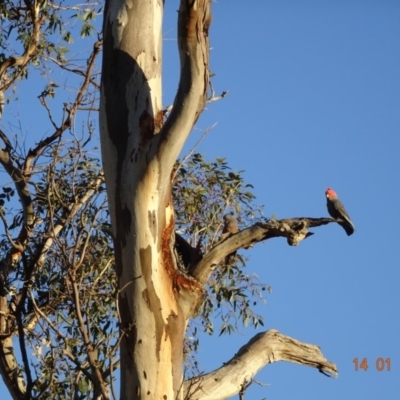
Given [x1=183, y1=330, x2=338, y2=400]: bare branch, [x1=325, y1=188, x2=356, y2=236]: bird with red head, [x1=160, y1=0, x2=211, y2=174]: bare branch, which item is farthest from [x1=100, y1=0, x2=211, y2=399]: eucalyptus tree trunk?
[x1=325, y1=188, x2=356, y2=236]: bird with red head

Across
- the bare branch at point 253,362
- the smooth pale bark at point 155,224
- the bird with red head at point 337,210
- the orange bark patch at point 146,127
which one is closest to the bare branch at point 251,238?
the smooth pale bark at point 155,224

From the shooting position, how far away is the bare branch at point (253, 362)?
16.9 ft

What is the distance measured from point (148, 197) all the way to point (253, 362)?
1.06 metres

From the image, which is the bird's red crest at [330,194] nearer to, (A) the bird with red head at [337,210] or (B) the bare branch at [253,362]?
(A) the bird with red head at [337,210]

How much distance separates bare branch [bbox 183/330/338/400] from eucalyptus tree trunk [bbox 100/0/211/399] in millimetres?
274

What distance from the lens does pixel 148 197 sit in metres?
4.99

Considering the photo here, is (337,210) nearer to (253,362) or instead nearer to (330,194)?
(330,194)

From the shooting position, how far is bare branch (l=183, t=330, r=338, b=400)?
516 centimetres

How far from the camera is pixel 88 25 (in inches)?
339

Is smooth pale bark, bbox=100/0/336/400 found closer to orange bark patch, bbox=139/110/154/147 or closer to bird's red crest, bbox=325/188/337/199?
orange bark patch, bbox=139/110/154/147

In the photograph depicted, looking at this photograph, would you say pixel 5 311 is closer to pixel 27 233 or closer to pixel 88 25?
pixel 27 233

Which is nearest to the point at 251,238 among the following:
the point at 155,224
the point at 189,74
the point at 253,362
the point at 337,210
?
the point at 155,224

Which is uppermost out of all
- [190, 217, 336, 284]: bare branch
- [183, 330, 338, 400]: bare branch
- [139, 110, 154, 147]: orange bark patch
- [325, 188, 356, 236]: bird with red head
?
[325, 188, 356, 236]: bird with red head

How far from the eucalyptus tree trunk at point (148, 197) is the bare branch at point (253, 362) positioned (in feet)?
0.90
